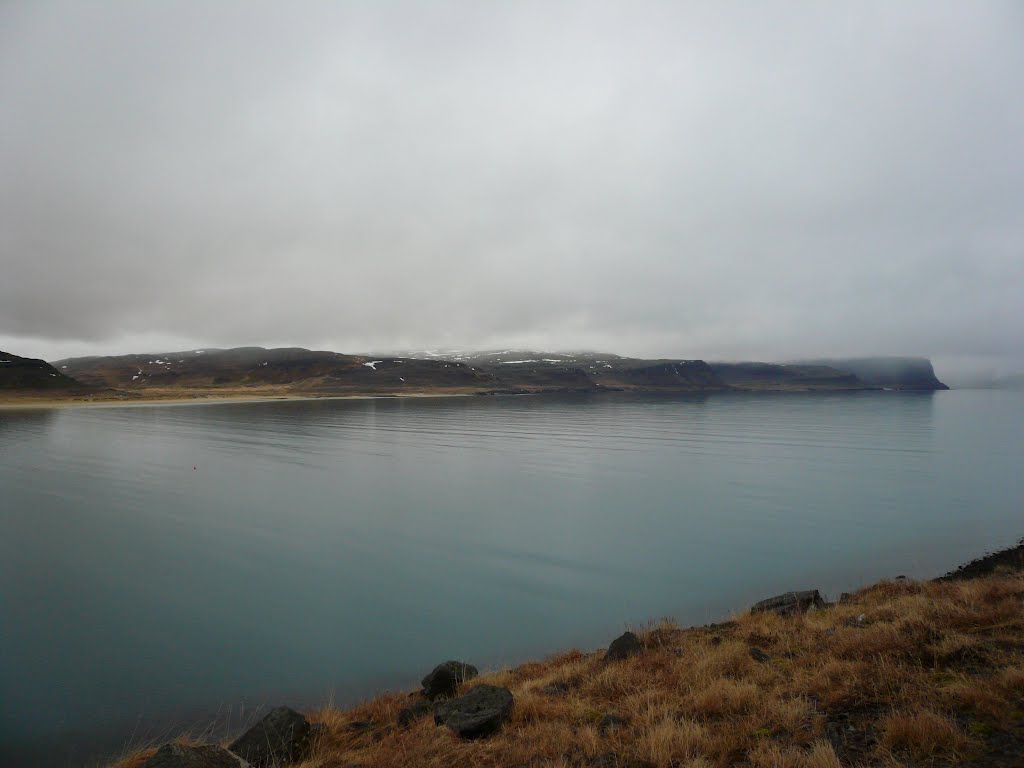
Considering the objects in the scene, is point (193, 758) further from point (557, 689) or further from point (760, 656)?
point (760, 656)

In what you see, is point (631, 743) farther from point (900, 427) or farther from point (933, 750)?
point (900, 427)

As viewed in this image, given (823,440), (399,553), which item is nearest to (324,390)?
(823,440)

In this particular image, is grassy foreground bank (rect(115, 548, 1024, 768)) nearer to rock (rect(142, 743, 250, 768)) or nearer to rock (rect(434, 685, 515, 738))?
rock (rect(434, 685, 515, 738))

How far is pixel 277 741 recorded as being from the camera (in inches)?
258

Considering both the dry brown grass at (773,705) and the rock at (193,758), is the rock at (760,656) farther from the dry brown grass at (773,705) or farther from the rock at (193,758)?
the rock at (193,758)

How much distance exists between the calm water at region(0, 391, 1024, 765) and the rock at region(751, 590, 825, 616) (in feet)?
5.07

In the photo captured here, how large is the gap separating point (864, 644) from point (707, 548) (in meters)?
10.9

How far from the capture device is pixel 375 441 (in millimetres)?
50875

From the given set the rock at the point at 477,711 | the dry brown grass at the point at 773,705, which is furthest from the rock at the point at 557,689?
the rock at the point at 477,711

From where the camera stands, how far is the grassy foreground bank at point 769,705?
17.4ft

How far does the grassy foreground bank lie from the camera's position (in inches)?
208

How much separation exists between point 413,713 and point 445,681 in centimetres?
96

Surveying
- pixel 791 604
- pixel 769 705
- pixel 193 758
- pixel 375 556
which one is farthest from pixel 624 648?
pixel 375 556

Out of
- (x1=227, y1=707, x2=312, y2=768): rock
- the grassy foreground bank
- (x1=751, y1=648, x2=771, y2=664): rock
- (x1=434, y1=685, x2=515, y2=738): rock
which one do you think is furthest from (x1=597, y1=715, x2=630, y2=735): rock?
(x1=227, y1=707, x2=312, y2=768): rock
